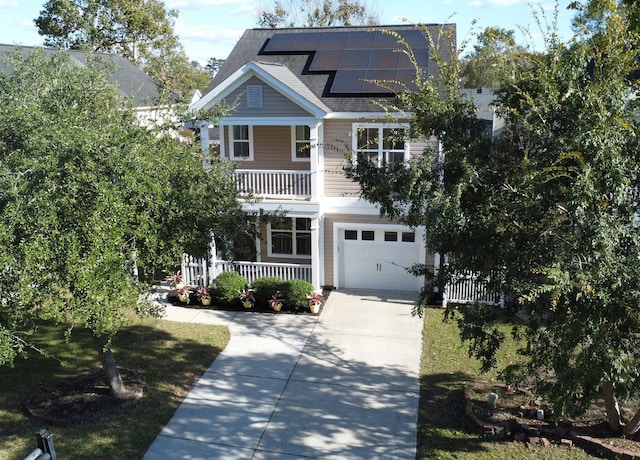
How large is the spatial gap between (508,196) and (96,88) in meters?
7.73

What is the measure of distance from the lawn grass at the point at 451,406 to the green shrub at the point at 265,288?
4263 mm

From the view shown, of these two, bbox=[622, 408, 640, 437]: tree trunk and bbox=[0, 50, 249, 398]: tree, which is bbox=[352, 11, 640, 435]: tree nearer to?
bbox=[622, 408, 640, 437]: tree trunk

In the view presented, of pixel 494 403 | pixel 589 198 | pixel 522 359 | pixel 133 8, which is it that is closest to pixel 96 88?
pixel 589 198

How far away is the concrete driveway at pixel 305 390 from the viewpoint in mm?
9641

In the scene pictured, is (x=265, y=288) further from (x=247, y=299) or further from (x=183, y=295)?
(x=183, y=295)

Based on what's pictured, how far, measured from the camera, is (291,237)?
1833 centimetres

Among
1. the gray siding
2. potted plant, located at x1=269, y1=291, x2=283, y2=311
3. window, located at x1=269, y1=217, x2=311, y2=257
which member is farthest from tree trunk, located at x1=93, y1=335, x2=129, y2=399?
window, located at x1=269, y1=217, x2=311, y2=257

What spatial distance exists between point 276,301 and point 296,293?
0.69 metres

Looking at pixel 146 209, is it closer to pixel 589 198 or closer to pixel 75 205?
pixel 75 205

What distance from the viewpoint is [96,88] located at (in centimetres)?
1063

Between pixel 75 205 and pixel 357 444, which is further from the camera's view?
pixel 357 444

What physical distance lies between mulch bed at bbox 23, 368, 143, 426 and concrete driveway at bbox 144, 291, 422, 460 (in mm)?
1165

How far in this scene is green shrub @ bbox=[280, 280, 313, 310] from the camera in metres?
15.8

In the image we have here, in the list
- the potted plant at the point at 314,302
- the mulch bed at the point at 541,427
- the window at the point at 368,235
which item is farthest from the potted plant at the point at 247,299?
the mulch bed at the point at 541,427
